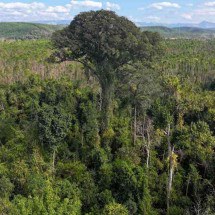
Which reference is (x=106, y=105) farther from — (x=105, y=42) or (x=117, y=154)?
(x=105, y=42)

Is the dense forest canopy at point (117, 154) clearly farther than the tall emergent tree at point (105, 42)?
No

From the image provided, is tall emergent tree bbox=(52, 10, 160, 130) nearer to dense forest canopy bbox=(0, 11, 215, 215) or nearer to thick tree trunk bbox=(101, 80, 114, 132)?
thick tree trunk bbox=(101, 80, 114, 132)

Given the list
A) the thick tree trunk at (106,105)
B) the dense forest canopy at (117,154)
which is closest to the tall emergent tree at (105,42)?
the thick tree trunk at (106,105)

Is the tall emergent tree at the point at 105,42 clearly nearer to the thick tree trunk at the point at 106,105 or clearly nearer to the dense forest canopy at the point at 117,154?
the thick tree trunk at the point at 106,105

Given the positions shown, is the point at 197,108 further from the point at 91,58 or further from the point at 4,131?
the point at 4,131

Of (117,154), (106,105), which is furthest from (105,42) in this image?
(117,154)
